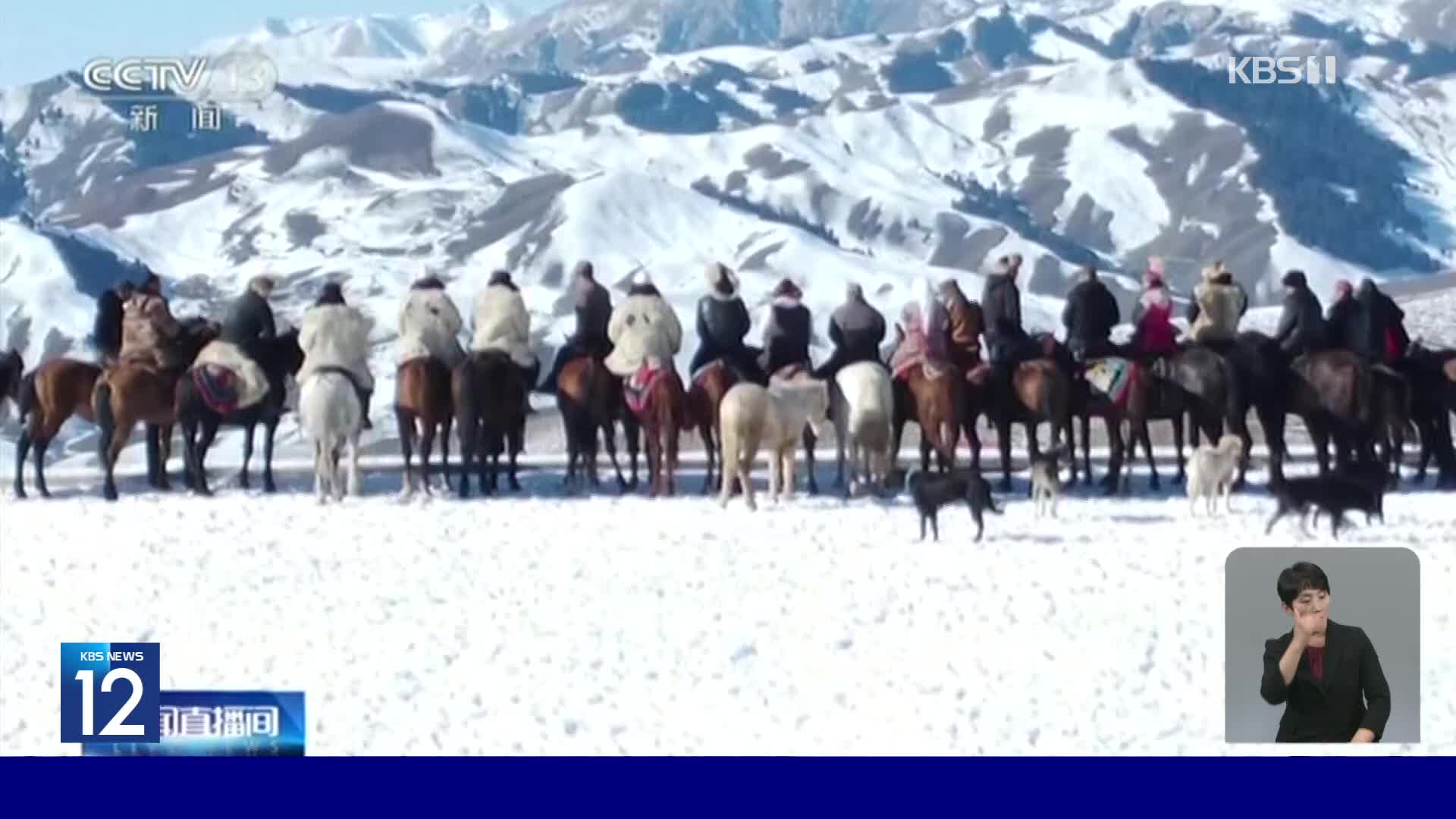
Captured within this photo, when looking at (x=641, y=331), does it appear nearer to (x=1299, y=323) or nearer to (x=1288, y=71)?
(x=1299, y=323)

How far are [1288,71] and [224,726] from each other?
18.8 feet

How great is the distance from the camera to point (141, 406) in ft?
60.1

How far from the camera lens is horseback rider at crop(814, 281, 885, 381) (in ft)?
60.6

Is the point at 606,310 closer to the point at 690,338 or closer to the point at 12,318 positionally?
the point at 12,318

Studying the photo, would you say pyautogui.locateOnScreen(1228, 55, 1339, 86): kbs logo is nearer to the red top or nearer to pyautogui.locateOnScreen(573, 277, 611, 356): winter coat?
the red top

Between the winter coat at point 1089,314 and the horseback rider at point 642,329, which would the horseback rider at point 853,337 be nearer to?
the horseback rider at point 642,329

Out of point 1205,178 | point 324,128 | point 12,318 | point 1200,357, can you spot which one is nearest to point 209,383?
point 1200,357

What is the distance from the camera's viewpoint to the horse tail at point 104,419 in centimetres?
1805

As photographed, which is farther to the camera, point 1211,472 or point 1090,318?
point 1090,318

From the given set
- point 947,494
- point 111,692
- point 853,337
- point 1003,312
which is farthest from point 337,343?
point 111,692

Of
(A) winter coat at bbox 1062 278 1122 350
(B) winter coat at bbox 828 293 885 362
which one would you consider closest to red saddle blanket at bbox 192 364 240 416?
(B) winter coat at bbox 828 293 885 362

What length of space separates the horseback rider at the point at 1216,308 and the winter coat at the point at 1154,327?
0.18 metres

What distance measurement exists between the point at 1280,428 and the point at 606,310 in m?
5.00

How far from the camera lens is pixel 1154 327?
1859 centimetres
